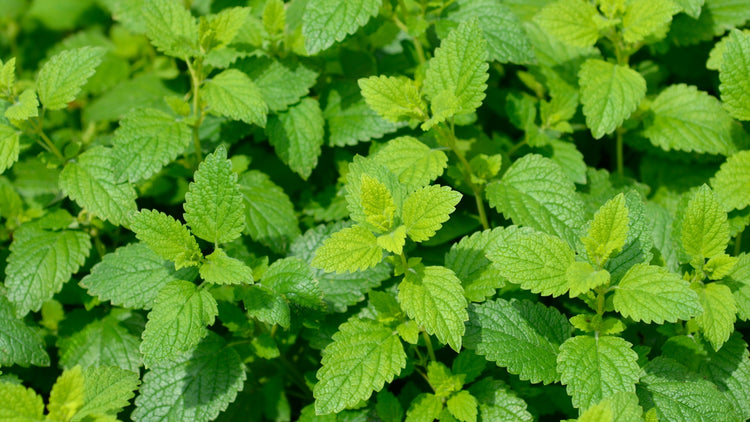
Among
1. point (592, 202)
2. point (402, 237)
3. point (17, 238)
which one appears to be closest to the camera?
point (402, 237)

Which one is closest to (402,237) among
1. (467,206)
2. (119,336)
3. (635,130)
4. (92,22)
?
(467,206)

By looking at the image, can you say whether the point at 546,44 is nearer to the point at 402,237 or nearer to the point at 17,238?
the point at 402,237

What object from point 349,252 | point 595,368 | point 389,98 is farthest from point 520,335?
point 389,98

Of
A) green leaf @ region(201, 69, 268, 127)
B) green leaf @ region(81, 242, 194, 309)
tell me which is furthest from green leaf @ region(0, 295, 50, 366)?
green leaf @ region(201, 69, 268, 127)

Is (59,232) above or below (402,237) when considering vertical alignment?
below

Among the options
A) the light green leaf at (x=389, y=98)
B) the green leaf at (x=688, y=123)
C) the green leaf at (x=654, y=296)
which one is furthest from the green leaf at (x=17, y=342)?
the green leaf at (x=688, y=123)

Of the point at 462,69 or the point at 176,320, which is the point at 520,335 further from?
the point at 176,320
